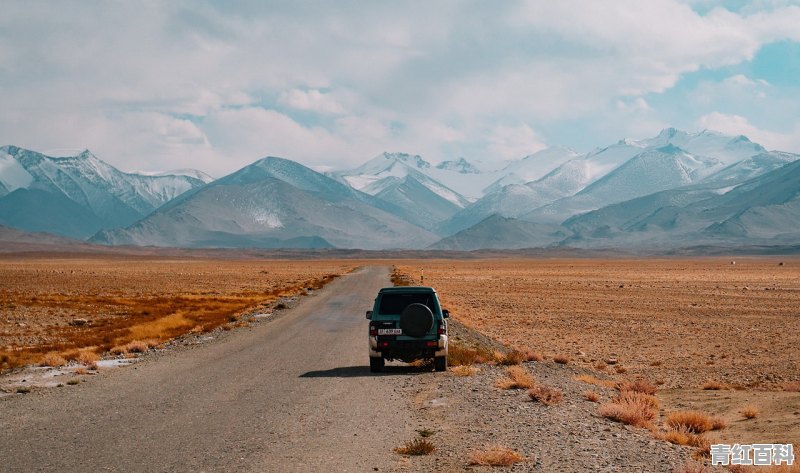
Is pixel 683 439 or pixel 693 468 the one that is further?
pixel 683 439

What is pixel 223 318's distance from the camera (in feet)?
143

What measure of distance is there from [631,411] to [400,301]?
838 cm

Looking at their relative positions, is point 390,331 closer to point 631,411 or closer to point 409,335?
point 409,335

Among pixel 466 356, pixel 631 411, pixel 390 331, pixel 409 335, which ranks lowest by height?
pixel 466 356

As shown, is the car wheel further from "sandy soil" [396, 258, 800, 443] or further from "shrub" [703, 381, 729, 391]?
"shrub" [703, 381, 729, 391]

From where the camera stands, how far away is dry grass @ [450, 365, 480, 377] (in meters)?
20.5

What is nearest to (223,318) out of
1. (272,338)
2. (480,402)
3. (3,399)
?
(272,338)

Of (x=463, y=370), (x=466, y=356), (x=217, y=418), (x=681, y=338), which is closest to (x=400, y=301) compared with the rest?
(x=463, y=370)

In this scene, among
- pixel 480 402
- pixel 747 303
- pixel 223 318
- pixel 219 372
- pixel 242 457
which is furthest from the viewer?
pixel 747 303

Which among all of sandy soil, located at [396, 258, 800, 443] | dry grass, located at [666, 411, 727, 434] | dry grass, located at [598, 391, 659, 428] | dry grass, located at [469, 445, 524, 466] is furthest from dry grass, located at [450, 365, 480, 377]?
dry grass, located at [469, 445, 524, 466]

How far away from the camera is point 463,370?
20.8 m

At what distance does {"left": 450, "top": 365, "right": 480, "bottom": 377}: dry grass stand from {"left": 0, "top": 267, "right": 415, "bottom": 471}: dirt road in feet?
5.16

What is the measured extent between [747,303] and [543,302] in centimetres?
1582

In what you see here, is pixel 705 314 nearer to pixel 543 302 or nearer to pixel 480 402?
pixel 543 302
